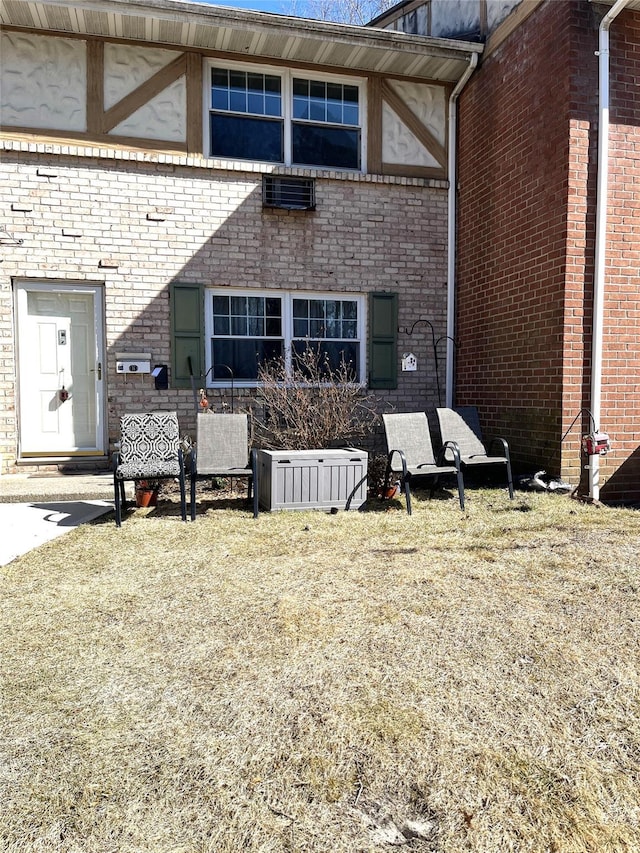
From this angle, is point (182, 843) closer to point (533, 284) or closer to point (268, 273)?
point (533, 284)

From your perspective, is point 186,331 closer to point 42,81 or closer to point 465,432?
point 42,81

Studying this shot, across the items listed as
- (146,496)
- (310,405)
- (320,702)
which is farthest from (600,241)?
(320,702)

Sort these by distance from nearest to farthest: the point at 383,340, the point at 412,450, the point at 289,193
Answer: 1. the point at 412,450
2. the point at 289,193
3. the point at 383,340

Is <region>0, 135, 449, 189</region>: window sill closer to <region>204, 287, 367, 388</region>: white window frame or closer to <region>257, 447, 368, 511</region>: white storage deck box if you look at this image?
<region>204, 287, 367, 388</region>: white window frame

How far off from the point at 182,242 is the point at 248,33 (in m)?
2.57

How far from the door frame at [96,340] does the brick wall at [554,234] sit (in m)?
4.90

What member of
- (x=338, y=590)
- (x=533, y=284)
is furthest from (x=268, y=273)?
(x=338, y=590)

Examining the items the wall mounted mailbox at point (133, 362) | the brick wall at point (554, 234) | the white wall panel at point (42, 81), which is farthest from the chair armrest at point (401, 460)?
the white wall panel at point (42, 81)

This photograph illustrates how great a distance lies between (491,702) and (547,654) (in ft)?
1.85

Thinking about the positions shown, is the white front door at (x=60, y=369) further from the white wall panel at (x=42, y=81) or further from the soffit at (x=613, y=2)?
the soffit at (x=613, y=2)

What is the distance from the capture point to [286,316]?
8172 mm

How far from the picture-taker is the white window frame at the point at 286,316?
7.89m

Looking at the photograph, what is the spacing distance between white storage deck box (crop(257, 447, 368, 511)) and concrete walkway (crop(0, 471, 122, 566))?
1.62m

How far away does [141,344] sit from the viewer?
7.60 metres
